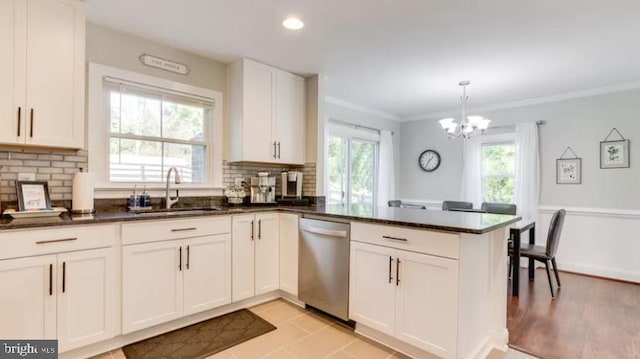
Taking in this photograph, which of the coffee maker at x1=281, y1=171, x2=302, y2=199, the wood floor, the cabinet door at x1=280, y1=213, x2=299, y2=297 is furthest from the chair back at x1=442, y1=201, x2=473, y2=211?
the cabinet door at x1=280, y1=213, x2=299, y2=297

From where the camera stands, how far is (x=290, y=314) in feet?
8.91

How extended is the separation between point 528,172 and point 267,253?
3.89 meters

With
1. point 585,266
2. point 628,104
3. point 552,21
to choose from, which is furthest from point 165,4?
point 585,266

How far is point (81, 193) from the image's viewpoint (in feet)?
7.52

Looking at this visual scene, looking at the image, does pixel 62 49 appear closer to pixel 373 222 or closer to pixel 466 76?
pixel 373 222

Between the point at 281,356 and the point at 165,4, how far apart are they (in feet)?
8.32

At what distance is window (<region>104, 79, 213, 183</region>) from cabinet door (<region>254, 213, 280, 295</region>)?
33.8 inches

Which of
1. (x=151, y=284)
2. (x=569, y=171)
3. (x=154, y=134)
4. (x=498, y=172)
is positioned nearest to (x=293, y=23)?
(x=154, y=134)

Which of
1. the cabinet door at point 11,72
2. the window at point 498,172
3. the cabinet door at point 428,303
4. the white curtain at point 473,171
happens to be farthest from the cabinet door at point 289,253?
the window at point 498,172

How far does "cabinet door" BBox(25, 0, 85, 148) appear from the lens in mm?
2031

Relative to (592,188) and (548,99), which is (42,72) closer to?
(548,99)

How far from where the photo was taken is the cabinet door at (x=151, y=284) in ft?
7.00

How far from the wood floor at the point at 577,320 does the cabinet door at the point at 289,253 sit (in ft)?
5.79

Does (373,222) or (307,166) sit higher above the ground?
(307,166)
